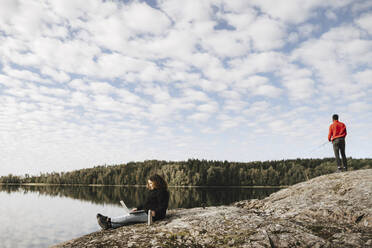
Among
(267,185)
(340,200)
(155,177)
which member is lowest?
(267,185)

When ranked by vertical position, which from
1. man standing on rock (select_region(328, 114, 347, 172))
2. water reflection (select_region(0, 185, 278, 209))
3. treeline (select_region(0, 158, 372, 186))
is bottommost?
water reflection (select_region(0, 185, 278, 209))

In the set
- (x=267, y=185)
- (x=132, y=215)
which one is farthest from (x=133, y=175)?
(x=132, y=215)

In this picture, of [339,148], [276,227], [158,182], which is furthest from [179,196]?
[276,227]

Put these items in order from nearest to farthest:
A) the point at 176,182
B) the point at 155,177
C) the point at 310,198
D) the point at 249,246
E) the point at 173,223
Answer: the point at 249,246
the point at 173,223
the point at 155,177
the point at 310,198
the point at 176,182

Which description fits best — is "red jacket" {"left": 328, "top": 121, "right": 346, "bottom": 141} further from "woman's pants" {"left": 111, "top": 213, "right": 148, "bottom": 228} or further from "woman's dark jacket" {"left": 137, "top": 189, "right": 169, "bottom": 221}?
"woman's pants" {"left": 111, "top": 213, "right": 148, "bottom": 228}

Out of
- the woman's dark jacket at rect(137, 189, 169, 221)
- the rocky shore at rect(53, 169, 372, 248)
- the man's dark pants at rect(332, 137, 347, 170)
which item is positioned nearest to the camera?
the rocky shore at rect(53, 169, 372, 248)

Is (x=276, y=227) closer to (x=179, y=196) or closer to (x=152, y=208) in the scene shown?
(x=152, y=208)

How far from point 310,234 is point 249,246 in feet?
6.73

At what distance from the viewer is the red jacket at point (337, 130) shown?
15.7 m

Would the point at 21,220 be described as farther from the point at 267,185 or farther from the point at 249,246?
the point at 267,185

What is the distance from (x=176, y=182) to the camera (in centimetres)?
13862

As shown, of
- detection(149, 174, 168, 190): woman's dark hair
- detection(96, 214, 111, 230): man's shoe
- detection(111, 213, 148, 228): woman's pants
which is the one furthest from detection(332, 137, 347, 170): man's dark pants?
detection(96, 214, 111, 230): man's shoe

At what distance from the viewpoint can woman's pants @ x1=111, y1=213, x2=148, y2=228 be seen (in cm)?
933

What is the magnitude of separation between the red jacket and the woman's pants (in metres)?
12.6
